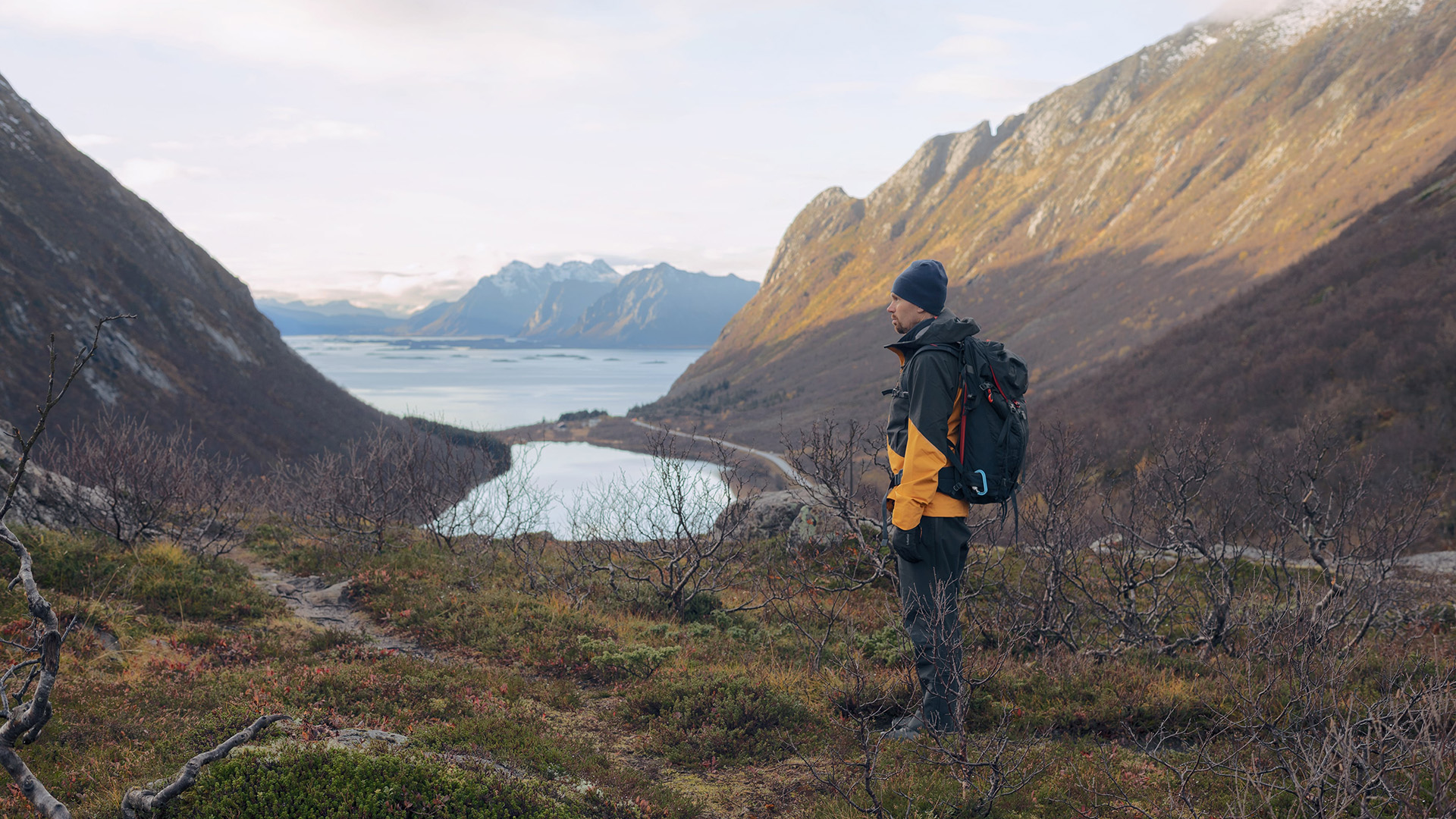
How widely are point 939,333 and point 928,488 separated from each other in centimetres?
95

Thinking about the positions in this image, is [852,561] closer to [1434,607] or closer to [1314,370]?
[1434,607]

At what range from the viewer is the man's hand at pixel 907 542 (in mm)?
4539

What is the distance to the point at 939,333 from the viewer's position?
4.52m

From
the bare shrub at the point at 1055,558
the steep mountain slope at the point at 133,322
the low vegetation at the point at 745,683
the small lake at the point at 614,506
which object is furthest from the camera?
the steep mountain slope at the point at 133,322

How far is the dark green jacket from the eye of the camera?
437 cm

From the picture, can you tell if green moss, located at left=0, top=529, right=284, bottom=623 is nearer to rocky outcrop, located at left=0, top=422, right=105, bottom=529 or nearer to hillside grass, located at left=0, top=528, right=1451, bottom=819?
hillside grass, located at left=0, top=528, right=1451, bottom=819

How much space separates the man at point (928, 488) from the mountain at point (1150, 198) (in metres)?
68.4

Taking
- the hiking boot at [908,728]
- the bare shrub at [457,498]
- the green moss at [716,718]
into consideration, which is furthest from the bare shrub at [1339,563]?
the bare shrub at [457,498]

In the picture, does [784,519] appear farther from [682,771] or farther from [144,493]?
[144,493]

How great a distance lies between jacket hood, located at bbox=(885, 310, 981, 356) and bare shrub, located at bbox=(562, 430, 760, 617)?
16.5 ft

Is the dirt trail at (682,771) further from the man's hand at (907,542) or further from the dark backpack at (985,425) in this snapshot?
the dark backpack at (985,425)

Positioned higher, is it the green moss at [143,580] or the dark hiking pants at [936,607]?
the dark hiking pants at [936,607]

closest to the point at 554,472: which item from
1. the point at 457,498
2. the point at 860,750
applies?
the point at 457,498

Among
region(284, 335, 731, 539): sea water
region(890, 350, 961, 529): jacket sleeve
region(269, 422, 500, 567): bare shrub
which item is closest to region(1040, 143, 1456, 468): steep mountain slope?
region(284, 335, 731, 539): sea water
